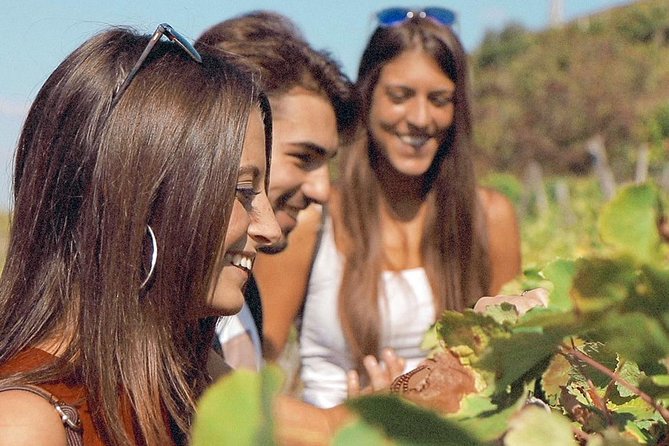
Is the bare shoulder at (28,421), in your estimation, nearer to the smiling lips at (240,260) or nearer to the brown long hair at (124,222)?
the brown long hair at (124,222)

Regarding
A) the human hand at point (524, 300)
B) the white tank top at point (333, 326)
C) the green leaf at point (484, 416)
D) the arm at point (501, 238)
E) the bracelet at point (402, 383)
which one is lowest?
the white tank top at point (333, 326)

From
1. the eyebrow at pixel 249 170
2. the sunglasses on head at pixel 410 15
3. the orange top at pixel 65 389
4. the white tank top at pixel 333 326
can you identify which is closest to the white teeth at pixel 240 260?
the eyebrow at pixel 249 170

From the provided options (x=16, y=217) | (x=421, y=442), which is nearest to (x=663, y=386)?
(x=421, y=442)

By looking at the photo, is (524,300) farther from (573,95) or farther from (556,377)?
(573,95)

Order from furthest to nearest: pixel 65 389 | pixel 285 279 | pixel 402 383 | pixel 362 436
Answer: pixel 285 279 < pixel 65 389 < pixel 402 383 < pixel 362 436

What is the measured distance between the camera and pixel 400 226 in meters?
3.60

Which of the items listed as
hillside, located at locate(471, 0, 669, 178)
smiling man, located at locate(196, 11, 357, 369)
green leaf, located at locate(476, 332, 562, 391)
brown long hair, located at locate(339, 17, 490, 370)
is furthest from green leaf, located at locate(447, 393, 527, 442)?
hillside, located at locate(471, 0, 669, 178)

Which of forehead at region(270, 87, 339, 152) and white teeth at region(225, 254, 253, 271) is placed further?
forehead at region(270, 87, 339, 152)

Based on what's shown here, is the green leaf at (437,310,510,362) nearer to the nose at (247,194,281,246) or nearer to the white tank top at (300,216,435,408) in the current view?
the nose at (247,194,281,246)

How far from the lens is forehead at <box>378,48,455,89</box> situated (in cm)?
343

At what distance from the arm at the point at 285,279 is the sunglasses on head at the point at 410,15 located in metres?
0.78

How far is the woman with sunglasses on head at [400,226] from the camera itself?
10.8ft

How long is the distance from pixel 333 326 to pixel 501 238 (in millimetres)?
797

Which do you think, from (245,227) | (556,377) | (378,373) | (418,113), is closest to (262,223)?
(245,227)
